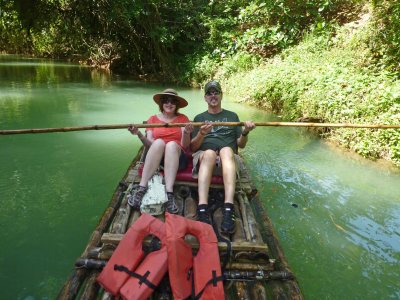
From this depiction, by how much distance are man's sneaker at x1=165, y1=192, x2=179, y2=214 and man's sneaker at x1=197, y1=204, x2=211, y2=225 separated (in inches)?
7.9

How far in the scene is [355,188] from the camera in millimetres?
4910

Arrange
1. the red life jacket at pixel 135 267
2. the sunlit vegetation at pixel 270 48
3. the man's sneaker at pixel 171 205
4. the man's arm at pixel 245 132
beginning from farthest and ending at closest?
the sunlit vegetation at pixel 270 48, the man's arm at pixel 245 132, the man's sneaker at pixel 171 205, the red life jacket at pixel 135 267

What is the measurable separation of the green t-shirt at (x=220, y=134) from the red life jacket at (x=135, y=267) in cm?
135

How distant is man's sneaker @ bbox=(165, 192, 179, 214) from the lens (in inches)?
114

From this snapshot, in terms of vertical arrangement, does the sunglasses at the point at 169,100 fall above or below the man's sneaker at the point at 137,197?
above

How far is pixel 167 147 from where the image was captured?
10.6ft

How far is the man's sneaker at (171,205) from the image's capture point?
9.46 ft

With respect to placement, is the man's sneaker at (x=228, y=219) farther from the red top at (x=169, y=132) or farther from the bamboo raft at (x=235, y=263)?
the red top at (x=169, y=132)

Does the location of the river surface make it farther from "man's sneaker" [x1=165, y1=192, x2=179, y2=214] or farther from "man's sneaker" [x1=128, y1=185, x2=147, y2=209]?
"man's sneaker" [x1=165, y1=192, x2=179, y2=214]

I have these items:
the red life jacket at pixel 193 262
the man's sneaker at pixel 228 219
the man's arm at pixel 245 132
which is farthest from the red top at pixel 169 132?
the red life jacket at pixel 193 262

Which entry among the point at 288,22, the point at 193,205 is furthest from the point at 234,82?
the point at 193,205

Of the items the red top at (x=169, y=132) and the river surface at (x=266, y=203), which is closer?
the river surface at (x=266, y=203)

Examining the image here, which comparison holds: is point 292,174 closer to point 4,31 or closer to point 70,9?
point 70,9

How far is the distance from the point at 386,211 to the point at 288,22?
8.59m
